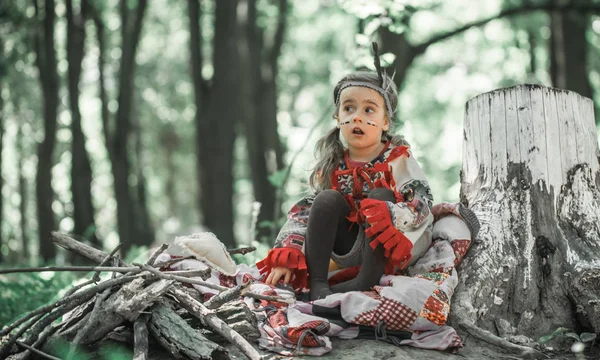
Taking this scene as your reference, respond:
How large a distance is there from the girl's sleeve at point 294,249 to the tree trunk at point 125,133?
7979 millimetres

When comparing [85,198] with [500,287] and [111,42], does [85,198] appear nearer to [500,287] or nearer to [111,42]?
[111,42]

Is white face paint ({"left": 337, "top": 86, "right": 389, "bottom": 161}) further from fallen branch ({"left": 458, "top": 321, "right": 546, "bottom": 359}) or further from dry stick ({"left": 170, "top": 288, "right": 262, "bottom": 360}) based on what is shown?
dry stick ({"left": 170, "top": 288, "right": 262, "bottom": 360})

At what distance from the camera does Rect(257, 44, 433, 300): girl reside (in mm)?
3309

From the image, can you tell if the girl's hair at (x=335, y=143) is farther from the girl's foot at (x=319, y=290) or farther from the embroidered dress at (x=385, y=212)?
the girl's foot at (x=319, y=290)

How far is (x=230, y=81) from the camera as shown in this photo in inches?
398

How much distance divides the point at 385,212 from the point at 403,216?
0.40 feet

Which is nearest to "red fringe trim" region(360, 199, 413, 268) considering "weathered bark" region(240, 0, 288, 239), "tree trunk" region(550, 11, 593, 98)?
"weathered bark" region(240, 0, 288, 239)

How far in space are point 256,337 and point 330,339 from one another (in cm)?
38

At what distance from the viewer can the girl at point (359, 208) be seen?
331 centimetres

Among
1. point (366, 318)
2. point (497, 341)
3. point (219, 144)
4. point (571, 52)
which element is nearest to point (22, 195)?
point (219, 144)

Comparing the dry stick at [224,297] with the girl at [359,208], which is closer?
the dry stick at [224,297]

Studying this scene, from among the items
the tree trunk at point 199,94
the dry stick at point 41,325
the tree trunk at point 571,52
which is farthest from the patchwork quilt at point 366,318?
the tree trunk at point 571,52

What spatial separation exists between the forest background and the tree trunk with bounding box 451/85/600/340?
1180mm

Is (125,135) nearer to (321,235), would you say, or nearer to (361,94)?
(361,94)
